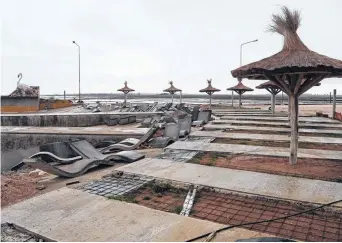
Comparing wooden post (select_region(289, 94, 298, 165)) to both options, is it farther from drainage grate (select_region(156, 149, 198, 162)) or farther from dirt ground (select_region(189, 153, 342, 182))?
drainage grate (select_region(156, 149, 198, 162))

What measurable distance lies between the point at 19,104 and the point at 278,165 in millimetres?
27901

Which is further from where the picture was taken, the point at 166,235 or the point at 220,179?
the point at 220,179

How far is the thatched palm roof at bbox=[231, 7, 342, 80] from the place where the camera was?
629 cm

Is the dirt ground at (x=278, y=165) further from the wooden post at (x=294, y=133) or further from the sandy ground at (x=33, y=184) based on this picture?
the sandy ground at (x=33, y=184)

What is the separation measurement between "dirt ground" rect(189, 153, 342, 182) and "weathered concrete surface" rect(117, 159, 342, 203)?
0.45 metres

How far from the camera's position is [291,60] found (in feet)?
21.1

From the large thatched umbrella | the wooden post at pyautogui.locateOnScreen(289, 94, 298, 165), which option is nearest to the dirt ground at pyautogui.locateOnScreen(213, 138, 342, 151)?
the wooden post at pyautogui.locateOnScreen(289, 94, 298, 165)

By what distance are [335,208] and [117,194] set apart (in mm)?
3472

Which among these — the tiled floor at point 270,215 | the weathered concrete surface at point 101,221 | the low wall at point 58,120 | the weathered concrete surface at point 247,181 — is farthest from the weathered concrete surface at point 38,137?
the tiled floor at point 270,215

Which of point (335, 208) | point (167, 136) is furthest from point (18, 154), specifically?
point (335, 208)

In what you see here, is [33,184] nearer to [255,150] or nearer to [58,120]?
[255,150]

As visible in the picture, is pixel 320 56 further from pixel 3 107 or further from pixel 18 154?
pixel 3 107

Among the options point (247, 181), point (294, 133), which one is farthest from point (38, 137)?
point (294, 133)

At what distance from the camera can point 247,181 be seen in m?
5.87
